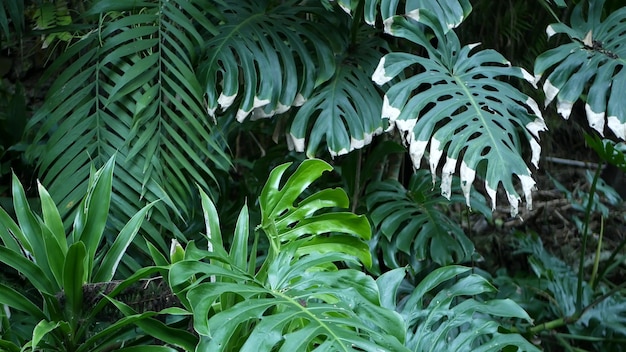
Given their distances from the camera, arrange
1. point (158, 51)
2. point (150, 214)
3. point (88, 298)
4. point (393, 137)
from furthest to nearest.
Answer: point (393, 137), point (158, 51), point (150, 214), point (88, 298)

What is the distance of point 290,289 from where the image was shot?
1.03 m

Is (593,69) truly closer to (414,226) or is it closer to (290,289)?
(414,226)

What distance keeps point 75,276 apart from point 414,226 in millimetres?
919

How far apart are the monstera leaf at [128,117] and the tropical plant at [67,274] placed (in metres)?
0.31

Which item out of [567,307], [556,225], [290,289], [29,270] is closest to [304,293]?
[290,289]

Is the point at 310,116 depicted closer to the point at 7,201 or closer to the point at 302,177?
the point at 302,177

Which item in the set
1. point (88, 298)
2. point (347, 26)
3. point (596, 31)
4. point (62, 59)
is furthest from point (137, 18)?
point (596, 31)

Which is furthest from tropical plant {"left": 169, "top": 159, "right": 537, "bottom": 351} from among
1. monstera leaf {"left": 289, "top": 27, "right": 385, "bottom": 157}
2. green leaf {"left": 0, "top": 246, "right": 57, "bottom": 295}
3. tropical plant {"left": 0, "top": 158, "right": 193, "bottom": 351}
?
monstera leaf {"left": 289, "top": 27, "right": 385, "bottom": 157}

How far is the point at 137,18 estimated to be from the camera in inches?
60.9

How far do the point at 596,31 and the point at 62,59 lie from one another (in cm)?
125

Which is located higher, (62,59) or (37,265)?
(62,59)

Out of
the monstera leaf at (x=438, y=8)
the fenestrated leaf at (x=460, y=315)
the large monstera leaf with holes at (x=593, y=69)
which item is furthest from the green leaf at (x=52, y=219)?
the large monstera leaf with holes at (x=593, y=69)

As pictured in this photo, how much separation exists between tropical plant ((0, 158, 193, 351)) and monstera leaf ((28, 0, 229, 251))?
31cm

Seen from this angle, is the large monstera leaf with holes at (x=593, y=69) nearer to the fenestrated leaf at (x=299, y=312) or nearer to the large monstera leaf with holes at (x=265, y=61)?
the large monstera leaf with holes at (x=265, y=61)
